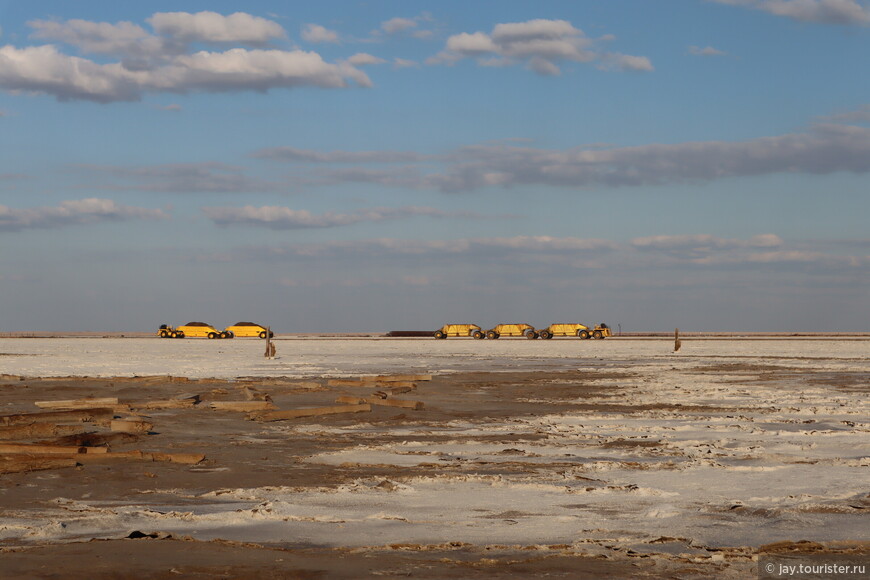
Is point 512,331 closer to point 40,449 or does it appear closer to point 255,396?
point 255,396


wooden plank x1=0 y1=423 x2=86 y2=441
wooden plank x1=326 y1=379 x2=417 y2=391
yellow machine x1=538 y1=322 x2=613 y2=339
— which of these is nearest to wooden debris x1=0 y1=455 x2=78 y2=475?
wooden plank x1=0 y1=423 x2=86 y2=441

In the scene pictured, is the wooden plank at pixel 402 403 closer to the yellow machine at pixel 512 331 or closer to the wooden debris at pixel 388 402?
the wooden debris at pixel 388 402

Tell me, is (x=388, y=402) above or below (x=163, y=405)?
above

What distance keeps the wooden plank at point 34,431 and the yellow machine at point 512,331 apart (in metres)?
84.0

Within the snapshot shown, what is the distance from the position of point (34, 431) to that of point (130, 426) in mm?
1250

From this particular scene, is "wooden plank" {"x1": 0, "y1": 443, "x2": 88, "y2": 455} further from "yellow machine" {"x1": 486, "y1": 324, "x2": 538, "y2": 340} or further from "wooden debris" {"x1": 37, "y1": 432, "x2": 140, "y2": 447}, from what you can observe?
"yellow machine" {"x1": 486, "y1": 324, "x2": 538, "y2": 340}

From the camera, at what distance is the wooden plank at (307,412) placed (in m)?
16.0

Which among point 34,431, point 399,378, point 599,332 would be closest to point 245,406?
point 34,431

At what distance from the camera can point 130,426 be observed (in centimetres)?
1381

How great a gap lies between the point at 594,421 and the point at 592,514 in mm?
8144

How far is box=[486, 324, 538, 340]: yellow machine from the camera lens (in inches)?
3819

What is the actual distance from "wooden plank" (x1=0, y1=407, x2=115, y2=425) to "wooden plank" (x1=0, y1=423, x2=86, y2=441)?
41 centimetres

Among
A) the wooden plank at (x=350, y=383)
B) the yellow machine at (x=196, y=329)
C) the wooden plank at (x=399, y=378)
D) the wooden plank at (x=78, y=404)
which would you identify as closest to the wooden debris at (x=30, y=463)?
the wooden plank at (x=78, y=404)

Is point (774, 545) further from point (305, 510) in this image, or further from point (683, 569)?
point (305, 510)
